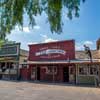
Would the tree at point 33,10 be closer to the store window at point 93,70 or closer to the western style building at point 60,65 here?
the western style building at point 60,65

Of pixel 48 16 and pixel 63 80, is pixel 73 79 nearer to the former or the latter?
pixel 63 80

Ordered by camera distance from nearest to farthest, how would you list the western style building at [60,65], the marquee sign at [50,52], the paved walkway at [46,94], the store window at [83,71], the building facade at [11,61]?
the paved walkway at [46,94] < the western style building at [60,65] < the store window at [83,71] < the marquee sign at [50,52] < the building facade at [11,61]

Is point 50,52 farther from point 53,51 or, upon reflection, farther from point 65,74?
point 65,74

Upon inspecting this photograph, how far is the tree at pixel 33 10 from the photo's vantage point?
5.37m

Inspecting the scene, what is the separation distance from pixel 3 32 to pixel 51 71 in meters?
33.0

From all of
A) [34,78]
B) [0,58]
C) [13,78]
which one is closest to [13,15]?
[34,78]

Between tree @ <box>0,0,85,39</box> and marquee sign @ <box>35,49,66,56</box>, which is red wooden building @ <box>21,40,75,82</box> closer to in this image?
marquee sign @ <box>35,49,66,56</box>

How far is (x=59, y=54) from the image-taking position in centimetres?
3834

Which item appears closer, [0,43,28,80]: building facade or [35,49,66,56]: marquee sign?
[35,49,66,56]: marquee sign

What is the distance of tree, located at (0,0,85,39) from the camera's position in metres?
5.37

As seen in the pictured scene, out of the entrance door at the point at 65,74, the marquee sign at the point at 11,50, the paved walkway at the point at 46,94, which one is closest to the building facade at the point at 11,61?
the marquee sign at the point at 11,50

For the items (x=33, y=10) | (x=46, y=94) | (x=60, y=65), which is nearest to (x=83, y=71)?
(x=60, y=65)

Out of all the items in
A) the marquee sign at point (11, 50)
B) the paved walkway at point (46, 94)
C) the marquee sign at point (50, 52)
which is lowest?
the paved walkway at point (46, 94)

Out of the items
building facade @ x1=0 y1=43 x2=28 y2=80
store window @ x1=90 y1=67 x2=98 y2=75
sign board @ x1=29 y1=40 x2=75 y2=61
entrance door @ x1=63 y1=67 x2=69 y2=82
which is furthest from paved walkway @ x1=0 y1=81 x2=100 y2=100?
building facade @ x1=0 y1=43 x2=28 y2=80
